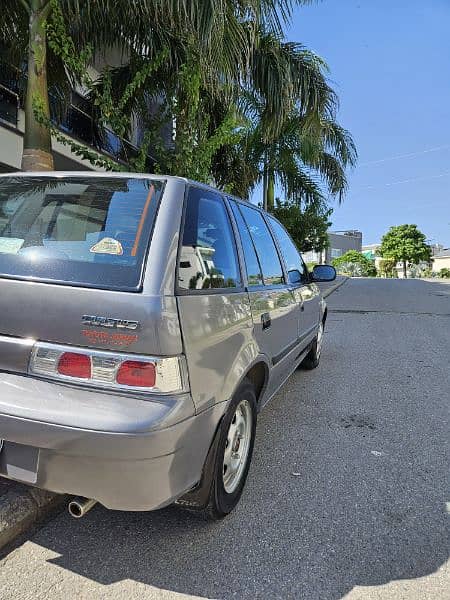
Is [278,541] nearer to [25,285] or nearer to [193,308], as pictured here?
[193,308]

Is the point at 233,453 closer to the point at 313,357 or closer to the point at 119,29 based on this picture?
the point at 313,357

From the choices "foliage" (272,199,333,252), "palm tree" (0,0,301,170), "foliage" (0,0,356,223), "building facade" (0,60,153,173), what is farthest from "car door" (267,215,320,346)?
"foliage" (272,199,333,252)

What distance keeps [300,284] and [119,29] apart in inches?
210

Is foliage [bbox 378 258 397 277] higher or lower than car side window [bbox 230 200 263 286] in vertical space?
lower

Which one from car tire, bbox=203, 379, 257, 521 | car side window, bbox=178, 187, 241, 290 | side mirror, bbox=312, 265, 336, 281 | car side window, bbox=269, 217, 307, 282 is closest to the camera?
car side window, bbox=178, 187, 241, 290

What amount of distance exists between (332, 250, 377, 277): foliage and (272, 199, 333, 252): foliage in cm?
3517

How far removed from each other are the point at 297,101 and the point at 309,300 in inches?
232

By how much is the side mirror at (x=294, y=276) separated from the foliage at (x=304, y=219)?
10.5 m

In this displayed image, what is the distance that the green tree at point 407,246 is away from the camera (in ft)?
200

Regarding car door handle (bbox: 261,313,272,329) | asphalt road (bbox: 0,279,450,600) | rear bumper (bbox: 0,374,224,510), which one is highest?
car door handle (bbox: 261,313,272,329)

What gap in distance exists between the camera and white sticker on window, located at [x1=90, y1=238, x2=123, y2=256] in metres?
2.05

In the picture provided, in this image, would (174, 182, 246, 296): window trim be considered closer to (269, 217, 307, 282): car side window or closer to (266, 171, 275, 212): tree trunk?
(269, 217, 307, 282): car side window

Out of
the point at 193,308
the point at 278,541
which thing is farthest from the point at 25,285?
the point at 278,541

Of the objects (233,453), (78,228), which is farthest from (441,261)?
(78,228)
